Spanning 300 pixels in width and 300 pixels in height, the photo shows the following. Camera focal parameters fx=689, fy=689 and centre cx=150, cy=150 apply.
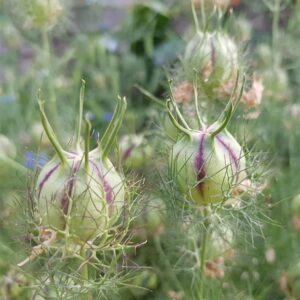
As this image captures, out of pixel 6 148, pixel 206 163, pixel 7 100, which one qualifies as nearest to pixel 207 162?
pixel 206 163

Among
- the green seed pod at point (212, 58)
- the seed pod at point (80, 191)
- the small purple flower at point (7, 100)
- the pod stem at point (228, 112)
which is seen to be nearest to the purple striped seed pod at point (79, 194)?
the seed pod at point (80, 191)

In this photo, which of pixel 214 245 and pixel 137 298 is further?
pixel 137 298

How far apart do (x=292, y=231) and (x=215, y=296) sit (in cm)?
21

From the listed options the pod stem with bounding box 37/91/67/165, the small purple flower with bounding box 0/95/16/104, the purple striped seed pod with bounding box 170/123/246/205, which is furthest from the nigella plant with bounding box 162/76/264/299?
the small purple flower with bounding box 0/95/16/104

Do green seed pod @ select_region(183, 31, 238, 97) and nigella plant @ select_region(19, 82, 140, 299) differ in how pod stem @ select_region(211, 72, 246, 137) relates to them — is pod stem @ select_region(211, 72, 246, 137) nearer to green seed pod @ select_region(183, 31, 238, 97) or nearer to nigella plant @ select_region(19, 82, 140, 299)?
nigella plant @ select_region(19, 82, 140, 299)

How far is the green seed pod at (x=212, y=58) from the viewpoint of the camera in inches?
32.8

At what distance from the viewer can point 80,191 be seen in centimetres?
56

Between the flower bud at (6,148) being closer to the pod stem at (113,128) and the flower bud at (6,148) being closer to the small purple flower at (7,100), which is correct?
the pod stem at (113,128)

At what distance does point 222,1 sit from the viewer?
0.88 m

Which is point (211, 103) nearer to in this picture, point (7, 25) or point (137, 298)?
point (137, 298)

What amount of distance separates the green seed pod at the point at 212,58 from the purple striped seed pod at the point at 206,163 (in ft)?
0.63

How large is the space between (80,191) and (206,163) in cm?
13

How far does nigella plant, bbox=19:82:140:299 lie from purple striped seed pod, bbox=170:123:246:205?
2.6 inches

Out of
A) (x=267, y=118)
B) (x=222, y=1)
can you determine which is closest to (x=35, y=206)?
(x=222, y=1)
